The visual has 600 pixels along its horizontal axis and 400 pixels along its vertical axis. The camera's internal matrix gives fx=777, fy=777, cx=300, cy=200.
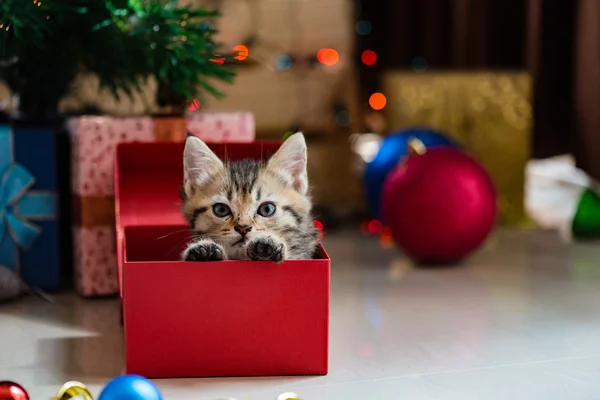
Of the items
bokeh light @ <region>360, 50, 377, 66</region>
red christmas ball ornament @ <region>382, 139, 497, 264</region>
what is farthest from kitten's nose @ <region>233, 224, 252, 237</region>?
bokeh light @ <region>360, 50, 377, 66</region>

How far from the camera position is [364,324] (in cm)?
150

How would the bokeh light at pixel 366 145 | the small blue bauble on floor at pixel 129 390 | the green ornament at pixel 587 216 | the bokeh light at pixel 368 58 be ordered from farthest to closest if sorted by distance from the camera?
the bokeh light at pixel 368 58
the bokeh light at pixel 366 145
the green ornament at pixel 587 216
the small blue bauble on floor at pixel 129 390

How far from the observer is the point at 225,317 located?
1174 mm

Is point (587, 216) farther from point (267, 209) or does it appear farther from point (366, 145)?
point (267, 209)

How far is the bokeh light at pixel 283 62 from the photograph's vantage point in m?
2.95

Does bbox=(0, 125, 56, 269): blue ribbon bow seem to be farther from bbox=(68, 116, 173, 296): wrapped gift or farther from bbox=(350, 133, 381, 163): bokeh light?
bbox=(350, 133, 381, 163): bokeh light

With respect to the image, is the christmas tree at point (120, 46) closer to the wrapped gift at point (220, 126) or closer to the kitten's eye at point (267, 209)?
the wrapped gift at point (220, 126)

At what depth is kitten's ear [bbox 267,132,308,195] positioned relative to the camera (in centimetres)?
123

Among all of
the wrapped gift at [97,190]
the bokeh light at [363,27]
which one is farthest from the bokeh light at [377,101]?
the wrapped gift at [97,190]

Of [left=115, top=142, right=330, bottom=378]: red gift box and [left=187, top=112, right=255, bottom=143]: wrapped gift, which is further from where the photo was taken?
[left=187, top=112, right=255, bottom=143]: wrapped gift

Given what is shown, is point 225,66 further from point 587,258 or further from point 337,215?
point 587,258

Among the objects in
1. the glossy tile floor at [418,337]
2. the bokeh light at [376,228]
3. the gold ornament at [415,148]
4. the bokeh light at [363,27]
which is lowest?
the glossy tile floor at [418,337]

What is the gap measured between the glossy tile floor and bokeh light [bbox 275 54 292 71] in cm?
115

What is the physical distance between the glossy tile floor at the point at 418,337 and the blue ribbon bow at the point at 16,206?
132 mm
